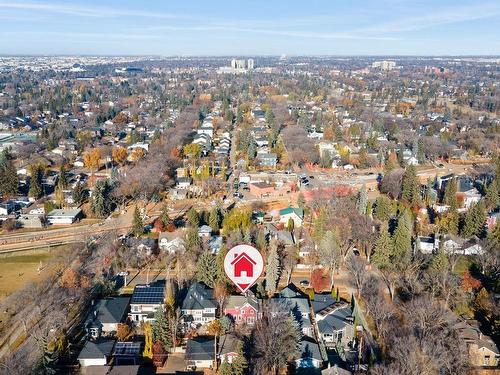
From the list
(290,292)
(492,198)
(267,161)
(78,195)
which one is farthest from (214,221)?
(492,198)

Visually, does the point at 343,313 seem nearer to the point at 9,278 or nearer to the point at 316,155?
the point at 9,278

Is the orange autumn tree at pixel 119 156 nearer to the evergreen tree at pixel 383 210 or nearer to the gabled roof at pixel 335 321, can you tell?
the evergreen tree at pixel 383 210

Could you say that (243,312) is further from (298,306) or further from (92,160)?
(92,160)

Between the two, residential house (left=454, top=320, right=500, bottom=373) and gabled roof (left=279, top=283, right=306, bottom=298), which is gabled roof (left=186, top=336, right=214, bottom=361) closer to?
gabled roof (left=279, top=283, right=306, bottom=298)

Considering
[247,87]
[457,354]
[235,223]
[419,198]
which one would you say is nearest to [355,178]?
[419,198]

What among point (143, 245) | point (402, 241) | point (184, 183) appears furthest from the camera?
point (184, 183)

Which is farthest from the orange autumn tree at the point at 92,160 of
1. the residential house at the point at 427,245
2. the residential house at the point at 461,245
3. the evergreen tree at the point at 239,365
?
the evergreen tree at the point at 239,365

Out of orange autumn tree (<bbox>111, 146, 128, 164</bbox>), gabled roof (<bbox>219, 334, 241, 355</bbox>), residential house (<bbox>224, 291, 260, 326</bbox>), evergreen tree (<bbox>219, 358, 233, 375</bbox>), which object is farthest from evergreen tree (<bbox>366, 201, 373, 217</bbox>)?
orange autumn tree (<bbox>111, 146, 128, 164</bbox>)
